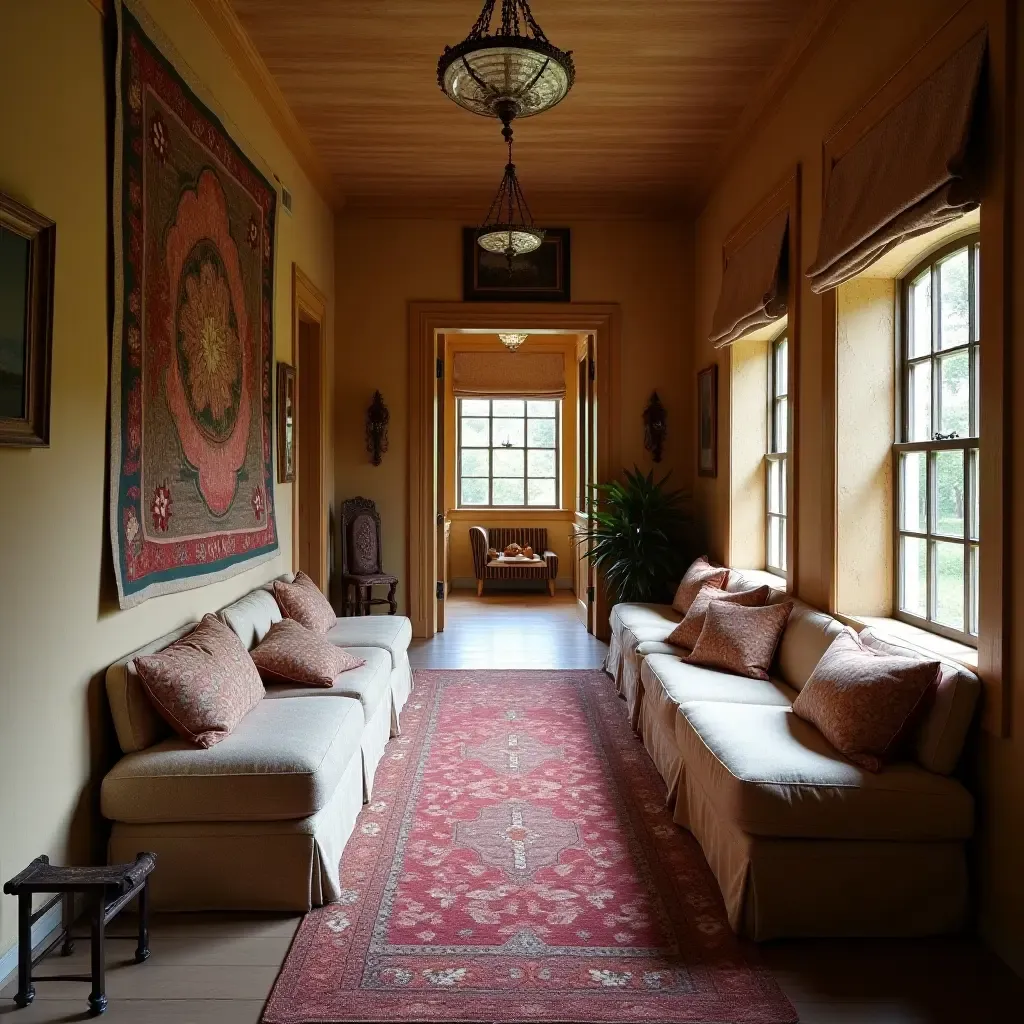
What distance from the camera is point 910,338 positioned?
3.88 m

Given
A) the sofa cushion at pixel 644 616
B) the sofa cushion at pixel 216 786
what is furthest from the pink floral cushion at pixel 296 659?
the sofa cushion at pixel 644 616

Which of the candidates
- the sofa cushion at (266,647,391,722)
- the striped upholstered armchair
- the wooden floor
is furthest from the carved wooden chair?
the wooden floor

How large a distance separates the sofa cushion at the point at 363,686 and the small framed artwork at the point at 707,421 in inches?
119

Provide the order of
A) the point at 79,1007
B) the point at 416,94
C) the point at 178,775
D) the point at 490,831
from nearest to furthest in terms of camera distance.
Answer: the point at 79,1007
the point at 178,775
the point at 490,831
the point at 416,94

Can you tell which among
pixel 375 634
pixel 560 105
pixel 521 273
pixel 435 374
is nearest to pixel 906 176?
pixel 560 105

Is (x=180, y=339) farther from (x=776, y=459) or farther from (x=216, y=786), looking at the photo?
(x=776, y=459)

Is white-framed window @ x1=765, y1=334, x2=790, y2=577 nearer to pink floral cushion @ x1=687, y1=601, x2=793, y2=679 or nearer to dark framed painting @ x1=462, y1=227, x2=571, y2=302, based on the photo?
pink floral cushion @ x1=687, y1=601, x2=793, y2=679

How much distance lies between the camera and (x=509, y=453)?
446 inches

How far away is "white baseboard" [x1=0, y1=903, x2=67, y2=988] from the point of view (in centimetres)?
243

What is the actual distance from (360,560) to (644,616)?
8.02ft

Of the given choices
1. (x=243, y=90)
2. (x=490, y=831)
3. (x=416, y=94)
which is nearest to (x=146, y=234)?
(x=243, y=90)

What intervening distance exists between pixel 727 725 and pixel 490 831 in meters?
1.06

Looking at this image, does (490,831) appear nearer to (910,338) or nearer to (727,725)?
(727,725)

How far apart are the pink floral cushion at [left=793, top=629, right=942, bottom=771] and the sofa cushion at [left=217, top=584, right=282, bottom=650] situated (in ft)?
8.22
